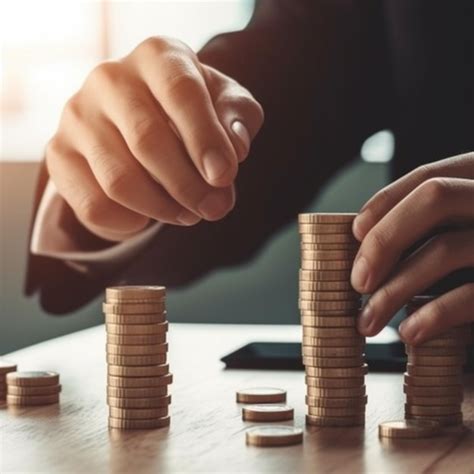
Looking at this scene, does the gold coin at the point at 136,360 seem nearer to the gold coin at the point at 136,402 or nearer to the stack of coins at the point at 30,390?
the gold coin at the point at 136,402

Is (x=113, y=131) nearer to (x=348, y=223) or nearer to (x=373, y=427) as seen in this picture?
(x=348, y=223)

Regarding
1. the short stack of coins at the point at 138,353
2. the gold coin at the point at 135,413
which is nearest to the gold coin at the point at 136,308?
the short stack of coins at the point at 138,353

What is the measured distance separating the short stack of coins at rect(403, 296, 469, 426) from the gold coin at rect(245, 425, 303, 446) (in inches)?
7.0

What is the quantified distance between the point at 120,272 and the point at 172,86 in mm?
926

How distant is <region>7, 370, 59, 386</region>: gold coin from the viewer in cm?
136

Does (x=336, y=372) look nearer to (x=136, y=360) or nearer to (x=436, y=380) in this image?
(x=436, y=380)

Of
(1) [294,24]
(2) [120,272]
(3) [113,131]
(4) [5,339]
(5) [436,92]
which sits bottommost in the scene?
(4) [5,339]

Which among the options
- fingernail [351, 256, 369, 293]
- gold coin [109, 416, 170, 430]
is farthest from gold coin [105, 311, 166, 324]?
fingernail [351, 256, 369, 293]

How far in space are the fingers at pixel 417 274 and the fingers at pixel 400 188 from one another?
0.20ft

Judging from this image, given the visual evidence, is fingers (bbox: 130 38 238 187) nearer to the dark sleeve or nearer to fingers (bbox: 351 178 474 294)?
fingers (bbox: 351 178 474 294)

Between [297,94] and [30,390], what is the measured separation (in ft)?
6.32

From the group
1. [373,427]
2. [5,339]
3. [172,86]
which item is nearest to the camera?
[373,427]

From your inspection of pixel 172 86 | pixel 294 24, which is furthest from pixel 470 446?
pixel 294 24

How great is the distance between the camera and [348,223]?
124cm
